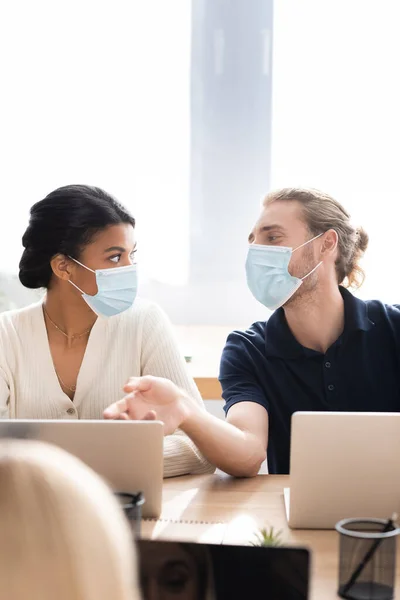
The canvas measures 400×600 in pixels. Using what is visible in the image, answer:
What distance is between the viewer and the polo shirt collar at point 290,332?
204 centimetres

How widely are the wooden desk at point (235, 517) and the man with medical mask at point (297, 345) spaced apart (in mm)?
88

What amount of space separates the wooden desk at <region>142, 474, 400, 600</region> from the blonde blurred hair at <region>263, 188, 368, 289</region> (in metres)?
0.75

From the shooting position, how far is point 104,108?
313 centimetres

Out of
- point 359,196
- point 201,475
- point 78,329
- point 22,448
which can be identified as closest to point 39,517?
point 22,448

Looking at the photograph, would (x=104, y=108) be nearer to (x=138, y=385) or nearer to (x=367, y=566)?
(x=138, y=385)

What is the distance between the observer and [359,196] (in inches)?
119

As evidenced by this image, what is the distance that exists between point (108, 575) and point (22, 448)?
9 cm

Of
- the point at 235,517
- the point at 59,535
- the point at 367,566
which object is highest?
the point at 59,535

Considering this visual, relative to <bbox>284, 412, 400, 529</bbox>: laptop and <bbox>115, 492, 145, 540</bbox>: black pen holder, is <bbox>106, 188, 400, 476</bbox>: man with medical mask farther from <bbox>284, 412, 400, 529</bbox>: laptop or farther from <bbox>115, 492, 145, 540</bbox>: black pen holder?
<bbox>115, 492, 145, 540</bbox>: black pen holder

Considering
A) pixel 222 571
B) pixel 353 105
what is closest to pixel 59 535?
pixel 222 571

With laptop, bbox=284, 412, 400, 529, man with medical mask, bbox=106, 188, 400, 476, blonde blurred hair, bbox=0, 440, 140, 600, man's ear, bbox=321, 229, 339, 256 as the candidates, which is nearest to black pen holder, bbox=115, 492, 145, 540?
laptop, bbox=284, 412, 400, 529

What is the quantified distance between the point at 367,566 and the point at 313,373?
0.94 meters

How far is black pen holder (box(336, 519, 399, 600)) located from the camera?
1104 millimetres

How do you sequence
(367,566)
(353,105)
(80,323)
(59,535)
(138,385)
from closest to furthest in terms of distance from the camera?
1. (59,535)
2. (367,566)
3. (138,385)
4. (80,323)
5. (353,105)
